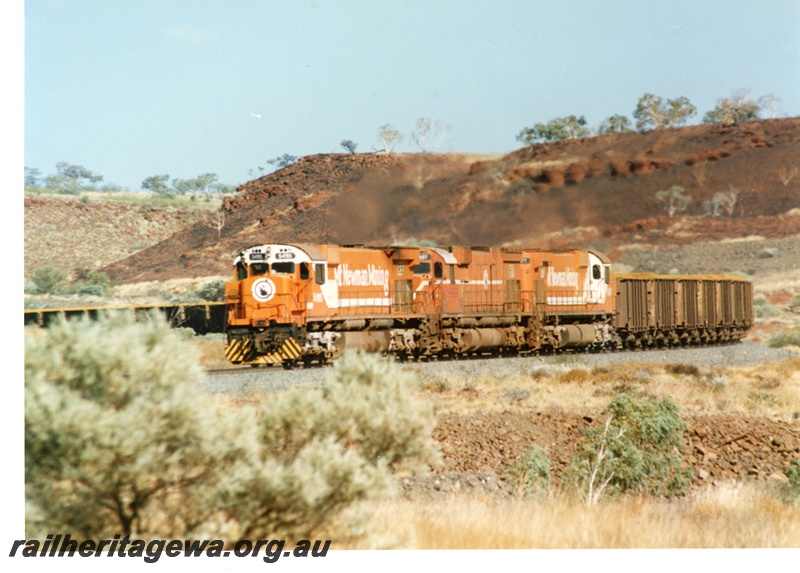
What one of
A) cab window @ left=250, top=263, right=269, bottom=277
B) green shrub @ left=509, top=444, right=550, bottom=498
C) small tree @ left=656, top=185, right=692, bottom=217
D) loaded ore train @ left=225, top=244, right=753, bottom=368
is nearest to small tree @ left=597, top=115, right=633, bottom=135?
small tree @ left=656, top=185, right=692, bottom=217

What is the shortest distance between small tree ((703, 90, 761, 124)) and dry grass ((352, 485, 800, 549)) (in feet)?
117

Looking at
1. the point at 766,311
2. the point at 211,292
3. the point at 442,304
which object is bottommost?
the point at 766,311

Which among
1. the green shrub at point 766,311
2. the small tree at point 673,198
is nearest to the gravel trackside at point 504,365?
the green shrub at point 766,311

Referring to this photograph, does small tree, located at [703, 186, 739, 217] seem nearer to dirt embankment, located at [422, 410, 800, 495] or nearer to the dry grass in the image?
dirt embankment, located at [422, 410, 800, 495]

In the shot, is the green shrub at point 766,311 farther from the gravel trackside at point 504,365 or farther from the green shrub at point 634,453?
the green shrub at point 634,453

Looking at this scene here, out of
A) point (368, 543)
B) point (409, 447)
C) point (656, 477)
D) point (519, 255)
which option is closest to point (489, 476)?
point (656, 477)

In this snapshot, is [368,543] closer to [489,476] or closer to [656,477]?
[489,476]

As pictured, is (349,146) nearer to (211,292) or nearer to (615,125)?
(211,292)

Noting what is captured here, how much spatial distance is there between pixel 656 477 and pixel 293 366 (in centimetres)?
855

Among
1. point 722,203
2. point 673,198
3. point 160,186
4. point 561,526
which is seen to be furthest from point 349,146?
point 722,203

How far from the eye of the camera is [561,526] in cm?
834

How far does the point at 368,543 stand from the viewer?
23.3 feet

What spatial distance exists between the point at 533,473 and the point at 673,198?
40.9 metres

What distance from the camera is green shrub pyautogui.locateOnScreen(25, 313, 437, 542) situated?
583 centimetres
